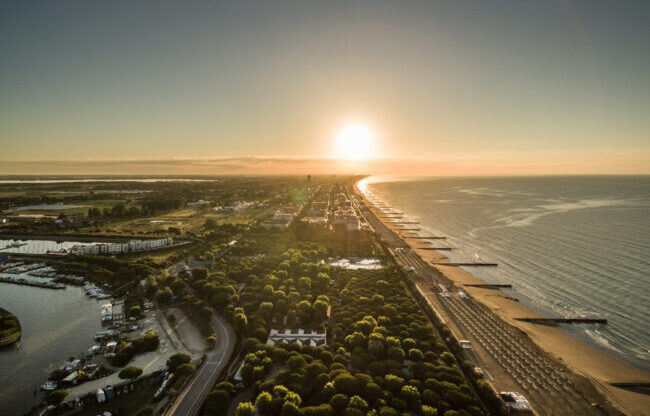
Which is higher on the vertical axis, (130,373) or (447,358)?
(447,358)

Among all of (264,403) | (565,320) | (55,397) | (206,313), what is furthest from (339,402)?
(565,320)

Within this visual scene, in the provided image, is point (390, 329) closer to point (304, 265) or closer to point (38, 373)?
point (304, 265)

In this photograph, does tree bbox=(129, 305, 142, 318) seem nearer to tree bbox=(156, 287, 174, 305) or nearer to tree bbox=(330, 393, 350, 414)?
tree bbox=(156, 287, 174, 305)

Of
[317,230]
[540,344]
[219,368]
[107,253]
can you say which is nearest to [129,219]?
[107,253]

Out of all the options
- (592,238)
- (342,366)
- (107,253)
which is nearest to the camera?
(342,366)

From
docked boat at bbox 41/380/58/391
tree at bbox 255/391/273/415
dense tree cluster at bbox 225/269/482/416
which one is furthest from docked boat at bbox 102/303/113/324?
A: tree at bbox 255/391/273/415

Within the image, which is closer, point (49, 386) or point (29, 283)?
point (49, 386)

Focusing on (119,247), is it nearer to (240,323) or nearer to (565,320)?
(240,323)

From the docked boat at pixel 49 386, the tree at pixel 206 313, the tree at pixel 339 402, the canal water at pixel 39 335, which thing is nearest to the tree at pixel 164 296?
the canal water at pixel 39 335
